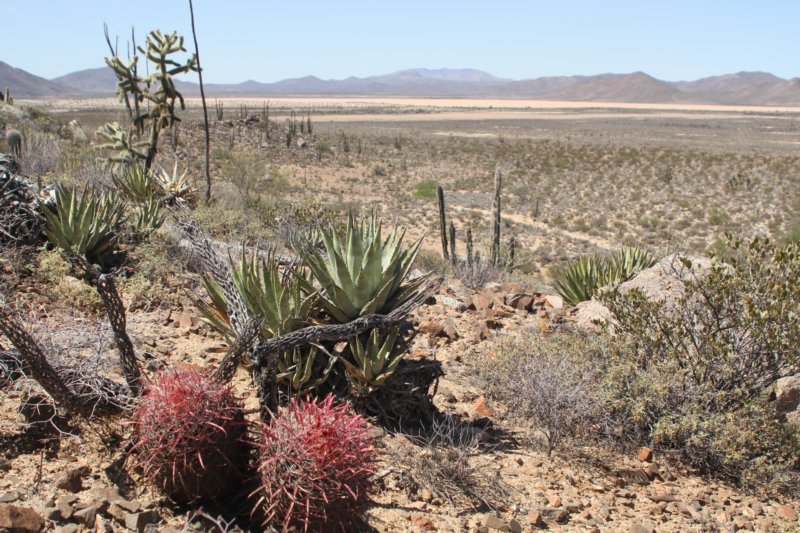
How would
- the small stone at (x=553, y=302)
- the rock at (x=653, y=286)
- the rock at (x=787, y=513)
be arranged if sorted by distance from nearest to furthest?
the rock at (x=787, y=513) → the rock at (x=653, y=286) → the small stone at (x=553, y=302)

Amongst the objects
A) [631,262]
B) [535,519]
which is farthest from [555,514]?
[631,262]

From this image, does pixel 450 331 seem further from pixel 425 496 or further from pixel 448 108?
pixel 448 108

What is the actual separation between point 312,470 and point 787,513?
11.1 feet

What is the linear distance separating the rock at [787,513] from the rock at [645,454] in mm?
844

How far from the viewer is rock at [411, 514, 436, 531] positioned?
3.36m

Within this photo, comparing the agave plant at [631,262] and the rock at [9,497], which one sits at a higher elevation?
the rock at [9,497]

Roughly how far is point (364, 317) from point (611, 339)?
2.37 m

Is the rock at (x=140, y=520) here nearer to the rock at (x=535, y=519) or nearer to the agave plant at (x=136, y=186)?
the rock at (x=535, y=519)

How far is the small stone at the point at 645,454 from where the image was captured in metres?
4.65

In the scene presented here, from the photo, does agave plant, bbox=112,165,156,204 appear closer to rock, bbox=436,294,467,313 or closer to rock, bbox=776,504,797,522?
rock, bbox=436,294,467,313

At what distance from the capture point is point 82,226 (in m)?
6.45

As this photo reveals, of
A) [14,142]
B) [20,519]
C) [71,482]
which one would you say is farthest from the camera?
[14,142]

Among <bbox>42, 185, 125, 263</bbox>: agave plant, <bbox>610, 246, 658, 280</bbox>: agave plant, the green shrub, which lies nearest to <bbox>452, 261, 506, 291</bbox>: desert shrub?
<bbox>610, 246, 658, 280</bbox>: agave plant

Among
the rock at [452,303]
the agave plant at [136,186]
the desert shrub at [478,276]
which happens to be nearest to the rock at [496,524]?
the rock at [452,303]
